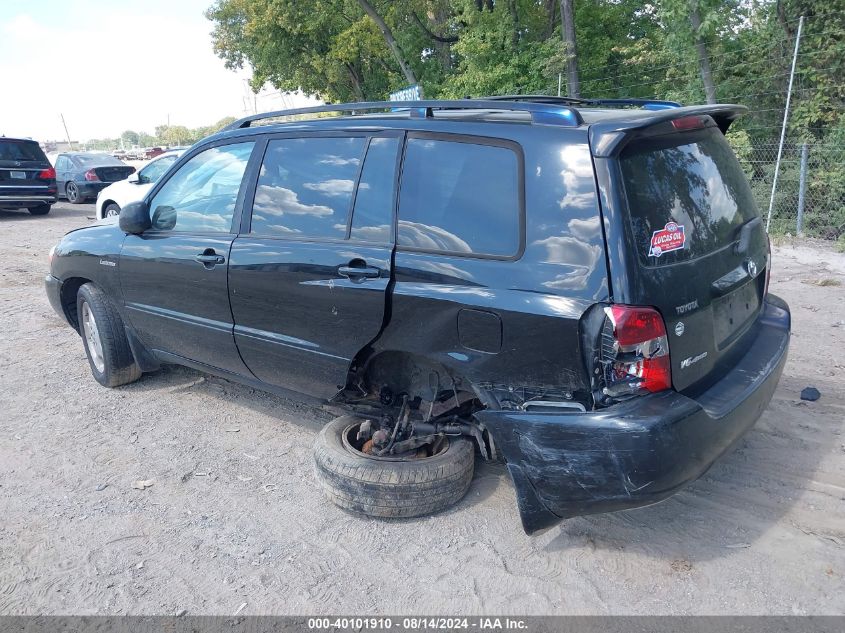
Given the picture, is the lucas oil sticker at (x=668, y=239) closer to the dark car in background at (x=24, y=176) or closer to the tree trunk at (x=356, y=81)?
the dark car in background at (x=24, y=176)

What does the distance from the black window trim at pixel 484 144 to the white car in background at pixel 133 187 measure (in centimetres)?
928

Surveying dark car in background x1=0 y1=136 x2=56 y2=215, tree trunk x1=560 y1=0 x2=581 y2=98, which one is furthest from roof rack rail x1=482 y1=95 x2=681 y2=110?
dark car in background x1=0 y1=136 x2=56 y2=215

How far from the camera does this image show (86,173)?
18625mm

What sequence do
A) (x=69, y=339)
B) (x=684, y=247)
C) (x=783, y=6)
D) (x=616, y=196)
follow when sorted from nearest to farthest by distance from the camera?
(x=616, y=196) < (x=684, y=247) < (x=69, y=339) < (x=783, y=6)

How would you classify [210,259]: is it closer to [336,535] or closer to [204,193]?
[204,193]

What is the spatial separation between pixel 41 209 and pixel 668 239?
1755cm

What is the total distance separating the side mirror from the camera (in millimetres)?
4391

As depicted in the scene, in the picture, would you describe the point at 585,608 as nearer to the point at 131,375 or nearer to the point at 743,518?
the point at 743,518

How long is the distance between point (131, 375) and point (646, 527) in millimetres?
Answer: 3842

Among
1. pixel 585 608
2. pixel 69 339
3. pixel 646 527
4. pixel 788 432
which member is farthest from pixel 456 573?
pixel 69 339

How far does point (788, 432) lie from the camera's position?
13.1 ft

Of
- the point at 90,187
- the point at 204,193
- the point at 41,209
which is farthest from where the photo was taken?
the point at 90,187

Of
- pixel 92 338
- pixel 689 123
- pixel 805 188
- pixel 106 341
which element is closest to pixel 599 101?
pixel 689 123

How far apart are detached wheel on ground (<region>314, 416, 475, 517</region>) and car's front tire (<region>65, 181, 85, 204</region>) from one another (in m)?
18.6
